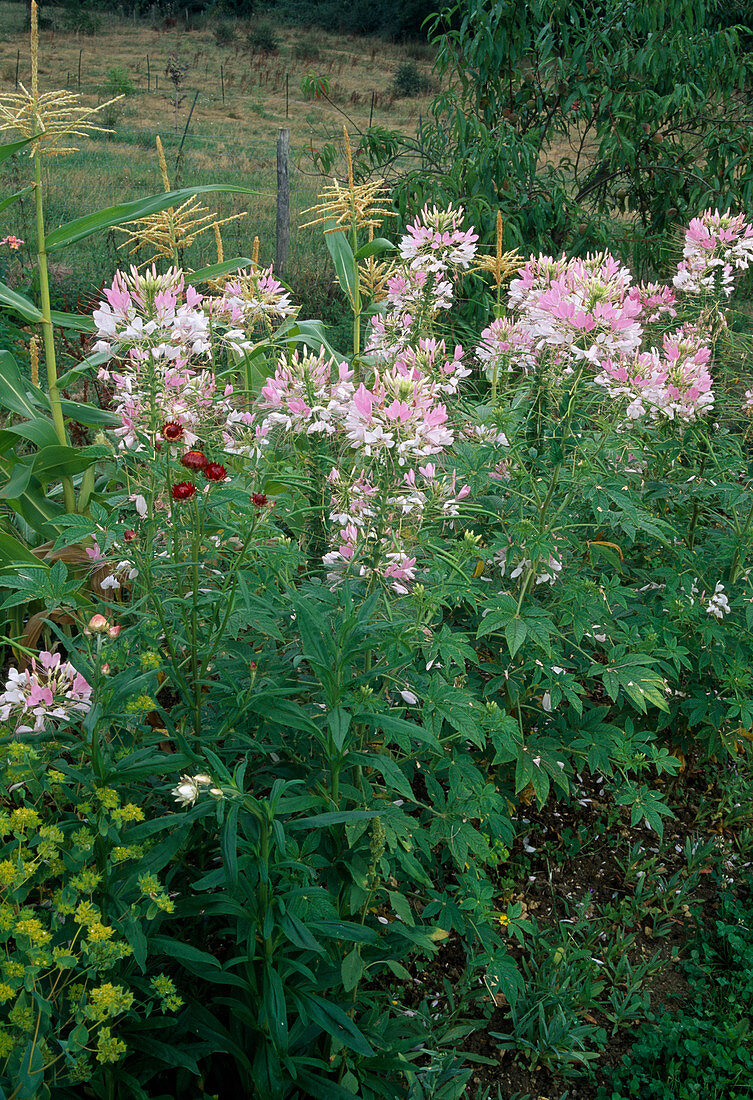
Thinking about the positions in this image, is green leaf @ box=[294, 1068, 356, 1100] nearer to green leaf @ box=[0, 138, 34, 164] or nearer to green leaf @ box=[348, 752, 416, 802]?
green leaf @ box=[348, 752, 416, 802]

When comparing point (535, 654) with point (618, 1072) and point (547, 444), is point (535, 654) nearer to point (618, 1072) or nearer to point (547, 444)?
point (547, 444)

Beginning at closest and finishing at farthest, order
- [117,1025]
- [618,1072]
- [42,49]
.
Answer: [117,1025] < [618,1072] < [42,49]

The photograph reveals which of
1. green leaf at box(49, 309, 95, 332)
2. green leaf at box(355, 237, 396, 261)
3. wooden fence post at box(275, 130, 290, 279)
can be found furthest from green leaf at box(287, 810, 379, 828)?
wooden fence post at box(275, 130, 290, 279)

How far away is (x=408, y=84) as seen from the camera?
21.5 m

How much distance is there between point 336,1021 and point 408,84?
78.8 ft

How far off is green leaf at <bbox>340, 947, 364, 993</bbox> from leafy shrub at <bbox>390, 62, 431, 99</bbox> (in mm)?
23154

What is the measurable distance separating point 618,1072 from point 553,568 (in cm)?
100

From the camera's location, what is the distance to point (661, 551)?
7.82 ft

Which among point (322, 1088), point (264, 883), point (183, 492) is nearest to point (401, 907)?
point (322, 1088)

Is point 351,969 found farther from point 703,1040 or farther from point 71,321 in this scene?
point 71,321

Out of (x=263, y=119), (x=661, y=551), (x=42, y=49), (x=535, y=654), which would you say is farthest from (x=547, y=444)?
(x=42, y=49)

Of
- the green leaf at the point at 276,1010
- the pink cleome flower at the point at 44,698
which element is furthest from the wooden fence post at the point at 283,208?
the green leaf at the point at 276,1010

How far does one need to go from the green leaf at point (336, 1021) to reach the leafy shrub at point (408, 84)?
2325cm

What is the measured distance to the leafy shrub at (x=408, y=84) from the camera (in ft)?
70.1
